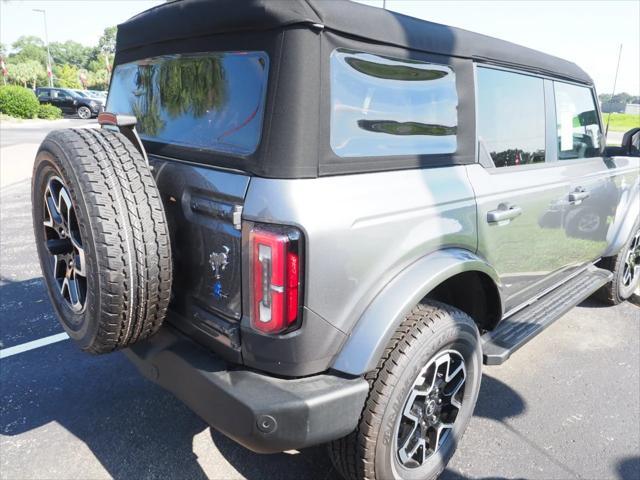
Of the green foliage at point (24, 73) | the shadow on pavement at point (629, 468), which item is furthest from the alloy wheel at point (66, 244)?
the green foliage at point (24, 73)

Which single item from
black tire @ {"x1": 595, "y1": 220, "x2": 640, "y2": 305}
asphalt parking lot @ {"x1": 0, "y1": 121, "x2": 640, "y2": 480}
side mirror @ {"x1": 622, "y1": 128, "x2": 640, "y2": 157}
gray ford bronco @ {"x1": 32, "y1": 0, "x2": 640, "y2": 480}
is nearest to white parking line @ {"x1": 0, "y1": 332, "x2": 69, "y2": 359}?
asphalt parking lot @ {"x1": 0, "y1": 121, "x2": 640, "y2": 480}

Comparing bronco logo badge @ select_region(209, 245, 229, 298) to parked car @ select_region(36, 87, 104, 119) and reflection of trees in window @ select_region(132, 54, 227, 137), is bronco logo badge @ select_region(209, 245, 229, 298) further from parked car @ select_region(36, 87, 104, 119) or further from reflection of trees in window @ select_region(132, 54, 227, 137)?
parked car @ select_region(36, 87, 104, 119)

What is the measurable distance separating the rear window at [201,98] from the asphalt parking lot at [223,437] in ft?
5.12

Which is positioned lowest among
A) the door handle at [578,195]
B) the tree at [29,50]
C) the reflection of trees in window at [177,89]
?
the door handle at [578,195]

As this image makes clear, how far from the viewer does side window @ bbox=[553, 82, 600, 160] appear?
3.28m

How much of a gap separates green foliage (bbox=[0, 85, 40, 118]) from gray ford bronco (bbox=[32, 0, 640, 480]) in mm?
27522

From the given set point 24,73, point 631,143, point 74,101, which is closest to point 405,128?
point 631,143

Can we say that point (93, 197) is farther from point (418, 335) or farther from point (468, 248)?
point (468, 248)

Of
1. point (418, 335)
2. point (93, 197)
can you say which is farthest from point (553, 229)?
point (93, 197)

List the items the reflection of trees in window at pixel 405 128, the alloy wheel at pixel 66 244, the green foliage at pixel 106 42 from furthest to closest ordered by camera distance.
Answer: the green foliage at pixel 106 42, the alloy wheel at pixel 66 244, the reflection of trees in window at pixel 405 128

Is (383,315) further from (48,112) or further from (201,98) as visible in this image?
(48,112)

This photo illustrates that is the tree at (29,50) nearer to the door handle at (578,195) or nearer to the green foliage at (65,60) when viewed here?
the green foliage at (65,60)

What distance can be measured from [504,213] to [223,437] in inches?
74.7

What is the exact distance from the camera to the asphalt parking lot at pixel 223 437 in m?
2.46
